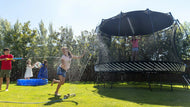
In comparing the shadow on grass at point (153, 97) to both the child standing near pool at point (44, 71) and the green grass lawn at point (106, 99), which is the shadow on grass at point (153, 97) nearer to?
the green grass lawn at point (106, 99)

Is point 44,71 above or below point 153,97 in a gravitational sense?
above

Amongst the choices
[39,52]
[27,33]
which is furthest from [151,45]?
[27,33]

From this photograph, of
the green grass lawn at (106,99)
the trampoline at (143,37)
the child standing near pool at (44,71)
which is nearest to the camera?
the green grass lawn at (106,99)

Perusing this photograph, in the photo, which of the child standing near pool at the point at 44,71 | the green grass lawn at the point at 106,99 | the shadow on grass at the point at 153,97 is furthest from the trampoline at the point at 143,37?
the child standing near pool at the point at 44,71

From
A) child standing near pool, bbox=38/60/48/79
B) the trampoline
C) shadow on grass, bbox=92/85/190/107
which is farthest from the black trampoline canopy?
shadow on grass, bbox=92/85/190/107

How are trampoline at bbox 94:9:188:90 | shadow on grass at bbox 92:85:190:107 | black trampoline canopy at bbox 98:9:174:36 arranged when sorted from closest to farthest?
shadow on grass at bbox 92:85:190:107
trampoline at bbox 94:9:188:90
black trampoline canopy at bbox 98:9:174:36

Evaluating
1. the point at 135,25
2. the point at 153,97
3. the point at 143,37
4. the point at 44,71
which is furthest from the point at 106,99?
the point at 143,37

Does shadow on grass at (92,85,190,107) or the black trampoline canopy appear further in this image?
the black trampoline canopy

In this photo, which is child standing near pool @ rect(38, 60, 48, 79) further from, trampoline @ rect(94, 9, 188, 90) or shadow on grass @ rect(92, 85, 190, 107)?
shadow on grass @ rect(92, 85, 190, 107)

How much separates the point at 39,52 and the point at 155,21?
29.4ft

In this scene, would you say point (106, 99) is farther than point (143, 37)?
No

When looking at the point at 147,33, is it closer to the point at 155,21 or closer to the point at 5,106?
the point at 155,21

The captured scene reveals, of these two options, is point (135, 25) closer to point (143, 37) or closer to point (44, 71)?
point (143, 37)

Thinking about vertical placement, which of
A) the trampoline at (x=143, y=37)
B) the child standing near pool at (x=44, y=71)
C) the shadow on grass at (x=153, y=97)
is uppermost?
the trampoline at (x=143, y=37)
